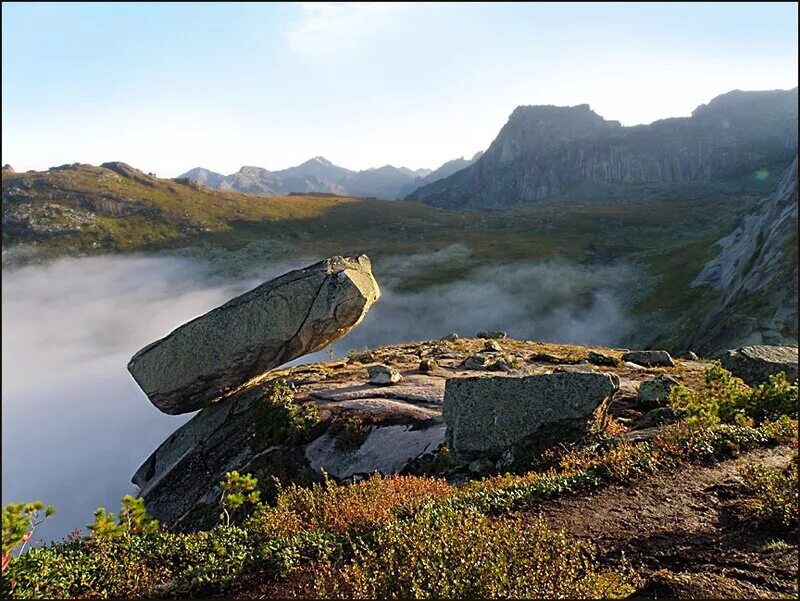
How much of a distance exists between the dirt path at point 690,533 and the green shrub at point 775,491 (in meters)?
0.23

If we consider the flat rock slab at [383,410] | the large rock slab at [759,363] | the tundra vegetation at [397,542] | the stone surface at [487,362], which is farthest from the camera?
the stone surface at [487,362]

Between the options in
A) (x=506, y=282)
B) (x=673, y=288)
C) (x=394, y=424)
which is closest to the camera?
(x=394, y=424)

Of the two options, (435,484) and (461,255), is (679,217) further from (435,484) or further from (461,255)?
(435,484)

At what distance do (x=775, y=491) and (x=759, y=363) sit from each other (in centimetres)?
1848

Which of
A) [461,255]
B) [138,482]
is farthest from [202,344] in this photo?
[461,255]

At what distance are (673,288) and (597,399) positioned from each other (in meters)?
78.7

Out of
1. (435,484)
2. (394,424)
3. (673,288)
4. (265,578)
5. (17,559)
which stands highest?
(17,559)

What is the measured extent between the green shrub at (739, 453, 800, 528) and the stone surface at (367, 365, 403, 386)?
58.0ft

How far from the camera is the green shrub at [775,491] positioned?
9.12 metres

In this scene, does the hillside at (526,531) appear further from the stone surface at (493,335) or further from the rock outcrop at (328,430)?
the stone surface at (493,335)

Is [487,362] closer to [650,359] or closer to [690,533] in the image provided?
[650,359]

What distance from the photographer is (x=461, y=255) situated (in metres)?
143

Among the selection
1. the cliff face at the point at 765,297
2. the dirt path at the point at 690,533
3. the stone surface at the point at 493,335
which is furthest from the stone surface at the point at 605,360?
the cliff face at the point at 765,297

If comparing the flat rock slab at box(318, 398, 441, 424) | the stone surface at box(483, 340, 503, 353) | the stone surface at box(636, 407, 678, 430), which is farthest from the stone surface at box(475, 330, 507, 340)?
the stone surface at box(636, 407, 678, 430)
